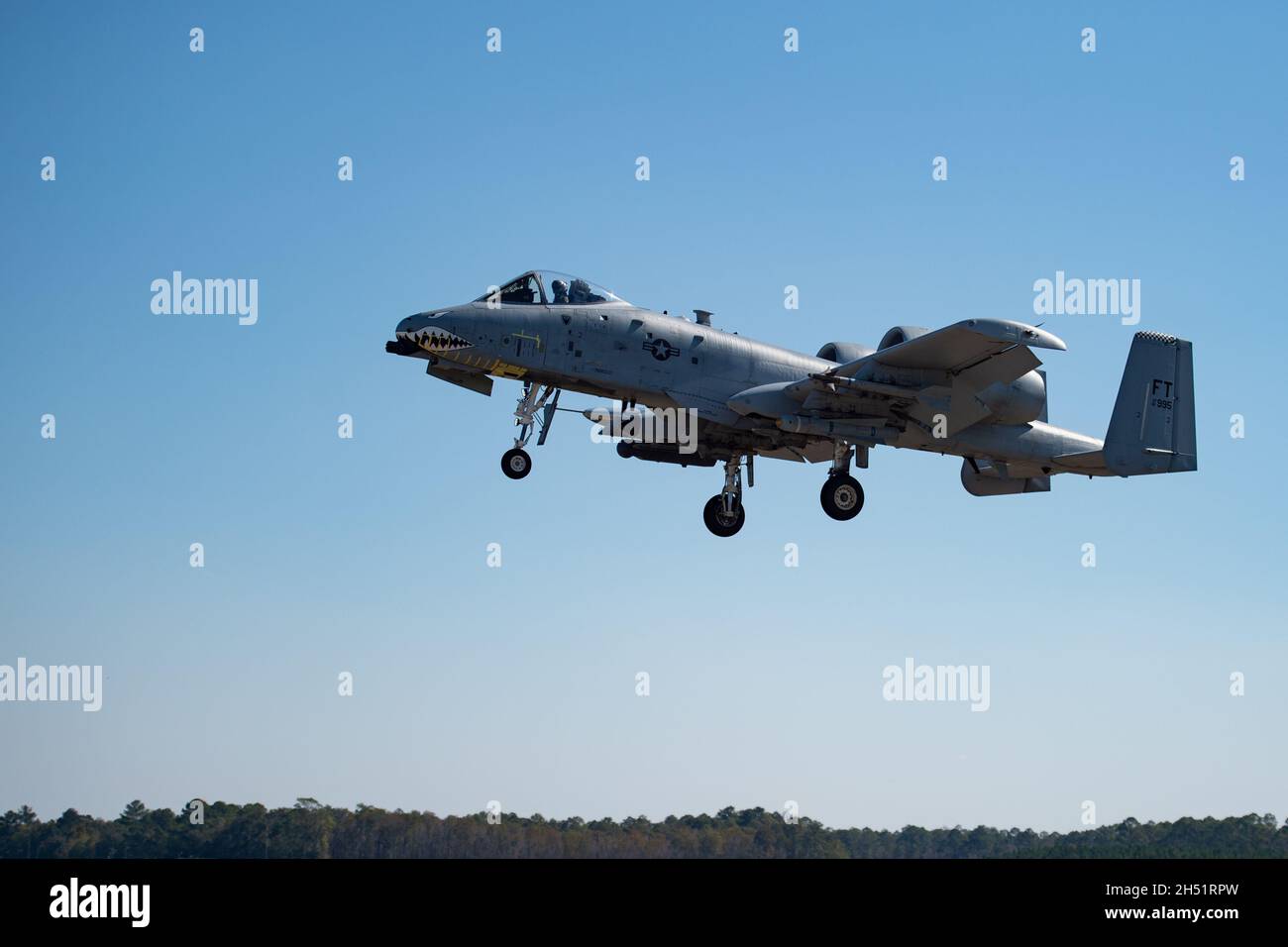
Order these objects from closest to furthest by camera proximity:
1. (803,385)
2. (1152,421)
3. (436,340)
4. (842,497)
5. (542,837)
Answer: (436,340)
(803,385)
(842,497)
(1152,421)
(542,837)

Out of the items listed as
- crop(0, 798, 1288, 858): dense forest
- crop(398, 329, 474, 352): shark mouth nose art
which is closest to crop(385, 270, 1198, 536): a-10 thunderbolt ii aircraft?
crop(398, 329, 474, 352): shark mouth nose art

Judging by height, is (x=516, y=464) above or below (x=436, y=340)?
below

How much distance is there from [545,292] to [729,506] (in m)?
6.14

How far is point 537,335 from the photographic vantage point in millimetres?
29141

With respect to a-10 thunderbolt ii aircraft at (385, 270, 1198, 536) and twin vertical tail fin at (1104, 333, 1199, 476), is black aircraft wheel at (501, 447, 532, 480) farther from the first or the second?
twin vertical tail fin at (1104, 333, 1199, 476)

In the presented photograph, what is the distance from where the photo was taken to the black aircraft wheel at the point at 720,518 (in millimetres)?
32156

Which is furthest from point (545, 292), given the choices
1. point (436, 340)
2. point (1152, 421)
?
point (1152, 421)

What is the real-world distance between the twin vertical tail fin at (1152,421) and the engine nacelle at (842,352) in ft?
17.8

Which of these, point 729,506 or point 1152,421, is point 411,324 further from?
Answer: point 1152,421

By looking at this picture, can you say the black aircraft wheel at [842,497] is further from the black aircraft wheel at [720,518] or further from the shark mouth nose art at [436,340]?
the shark mouth nose art at [436,340]

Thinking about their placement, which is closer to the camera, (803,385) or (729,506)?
(803,385)

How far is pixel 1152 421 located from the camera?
106 feet

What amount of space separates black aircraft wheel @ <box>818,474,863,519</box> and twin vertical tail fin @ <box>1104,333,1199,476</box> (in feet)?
18.1
